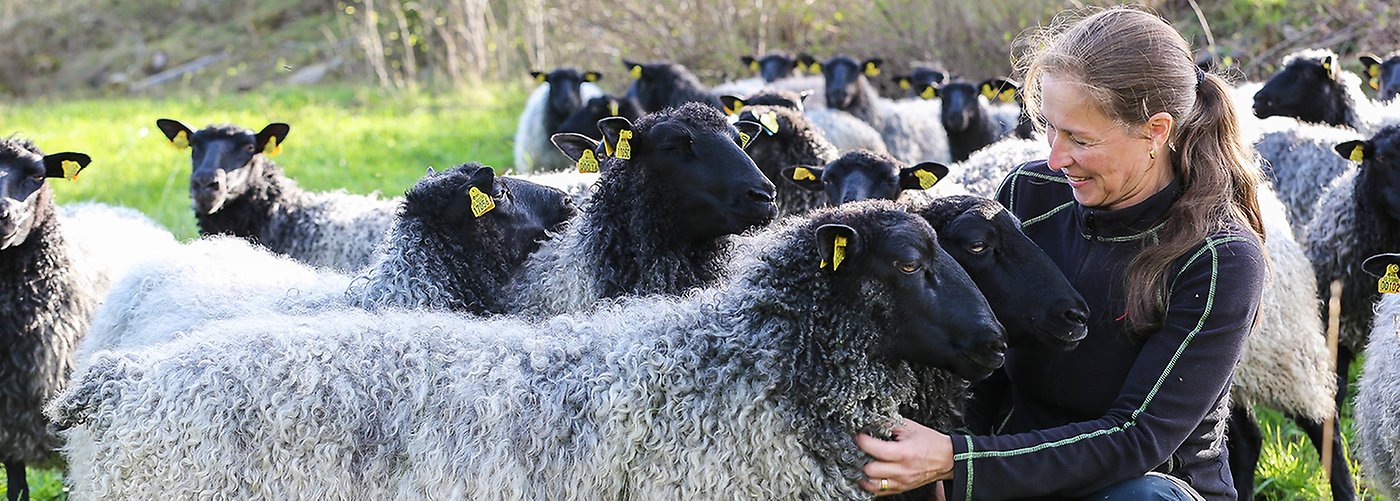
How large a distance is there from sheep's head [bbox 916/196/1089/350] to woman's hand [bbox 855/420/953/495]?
0.35 metres

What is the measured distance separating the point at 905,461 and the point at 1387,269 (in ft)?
5.55

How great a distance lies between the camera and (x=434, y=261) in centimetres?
443

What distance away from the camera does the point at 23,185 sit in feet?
15.8

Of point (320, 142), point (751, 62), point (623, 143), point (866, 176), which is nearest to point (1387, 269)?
point (866, 176)

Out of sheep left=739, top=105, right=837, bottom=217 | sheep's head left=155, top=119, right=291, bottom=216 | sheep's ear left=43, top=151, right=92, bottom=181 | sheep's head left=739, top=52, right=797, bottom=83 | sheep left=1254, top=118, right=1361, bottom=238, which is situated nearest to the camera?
sheep's ear left=43, top=151, right=92, bottom=181

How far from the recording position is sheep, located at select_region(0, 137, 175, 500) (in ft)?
15.1

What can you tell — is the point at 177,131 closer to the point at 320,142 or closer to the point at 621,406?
the point at 621,406

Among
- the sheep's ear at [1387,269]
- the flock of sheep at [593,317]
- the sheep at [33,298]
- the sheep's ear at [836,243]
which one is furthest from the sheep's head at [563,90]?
the sheep's ear at [836,243]

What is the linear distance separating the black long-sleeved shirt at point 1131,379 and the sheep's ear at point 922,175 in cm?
178

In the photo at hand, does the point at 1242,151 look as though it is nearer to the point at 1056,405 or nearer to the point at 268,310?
the point at 1056,405

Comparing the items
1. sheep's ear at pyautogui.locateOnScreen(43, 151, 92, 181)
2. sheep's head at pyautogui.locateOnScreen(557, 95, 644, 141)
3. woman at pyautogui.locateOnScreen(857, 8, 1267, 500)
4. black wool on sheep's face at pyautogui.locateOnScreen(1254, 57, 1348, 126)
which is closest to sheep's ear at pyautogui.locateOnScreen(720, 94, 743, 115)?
sheep's head at pyautogui.locateOnScreen(557, 95, 644, 141)

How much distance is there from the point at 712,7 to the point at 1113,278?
37.6 feet

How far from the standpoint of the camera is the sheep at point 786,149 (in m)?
5.89

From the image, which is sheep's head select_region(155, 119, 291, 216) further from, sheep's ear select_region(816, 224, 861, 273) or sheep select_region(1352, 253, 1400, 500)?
sheep select_region(1352, 253, 1400, 500)
